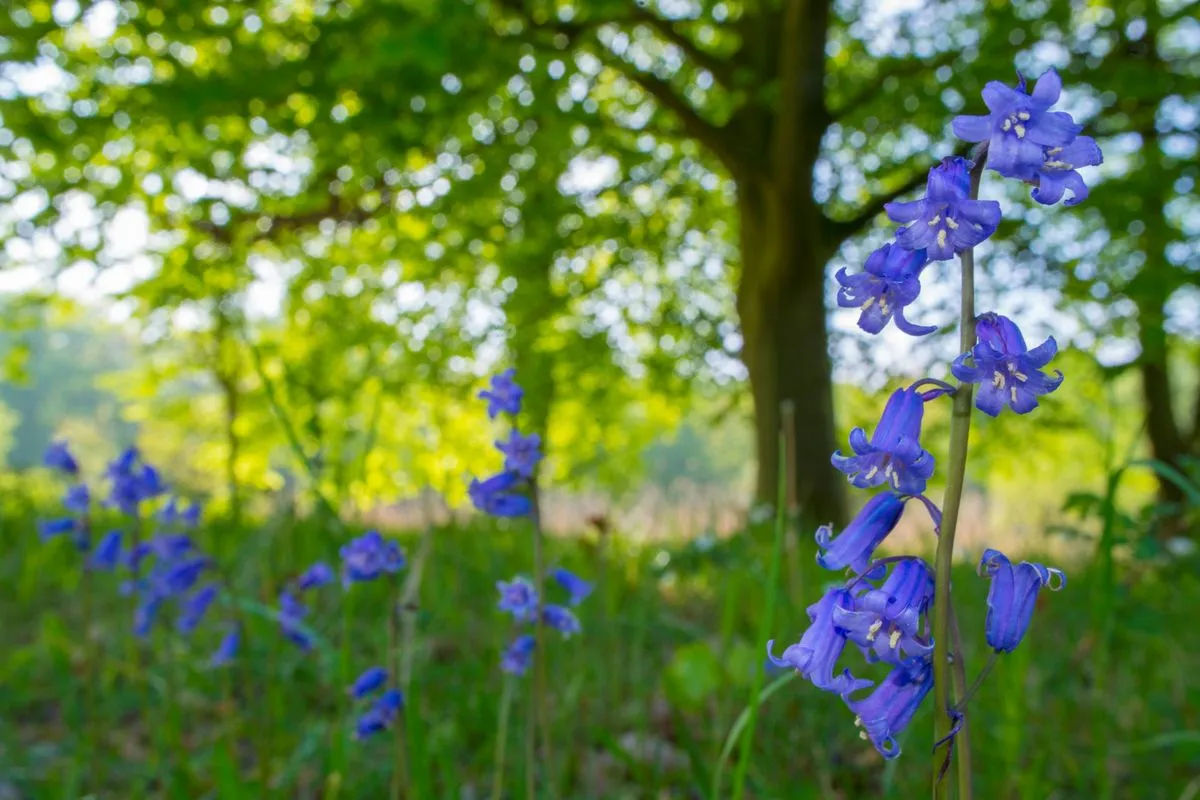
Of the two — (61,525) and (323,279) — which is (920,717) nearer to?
(61,525)

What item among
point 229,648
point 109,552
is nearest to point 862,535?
point 229,648

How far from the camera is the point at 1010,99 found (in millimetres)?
858

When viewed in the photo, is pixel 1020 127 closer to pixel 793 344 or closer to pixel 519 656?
pixel 519 656

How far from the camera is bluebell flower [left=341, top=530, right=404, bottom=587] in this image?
1648 millimetres

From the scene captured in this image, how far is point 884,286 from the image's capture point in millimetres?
950

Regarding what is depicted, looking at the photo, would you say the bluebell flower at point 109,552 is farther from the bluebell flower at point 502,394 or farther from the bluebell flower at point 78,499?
the bluebell flower at point 502,394

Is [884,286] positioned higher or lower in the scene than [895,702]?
higher

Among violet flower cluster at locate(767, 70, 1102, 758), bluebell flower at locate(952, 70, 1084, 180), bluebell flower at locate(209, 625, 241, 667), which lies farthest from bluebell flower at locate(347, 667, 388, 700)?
bluebell flower at locate(952, 70, 1084, 180)

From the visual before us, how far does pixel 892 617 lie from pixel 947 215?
0.35 m

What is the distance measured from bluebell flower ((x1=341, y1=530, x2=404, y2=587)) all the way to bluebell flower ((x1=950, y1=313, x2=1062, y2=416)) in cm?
106

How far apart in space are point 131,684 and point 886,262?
3.22 metres

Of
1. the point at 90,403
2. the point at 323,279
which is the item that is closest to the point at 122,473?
the point at 323,279

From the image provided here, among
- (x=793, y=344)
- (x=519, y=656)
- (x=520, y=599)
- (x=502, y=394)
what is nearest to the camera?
(x=502, y=394)

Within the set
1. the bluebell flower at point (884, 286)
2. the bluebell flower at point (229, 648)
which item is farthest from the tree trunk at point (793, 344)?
the bluebell flower at point (884, 286)
